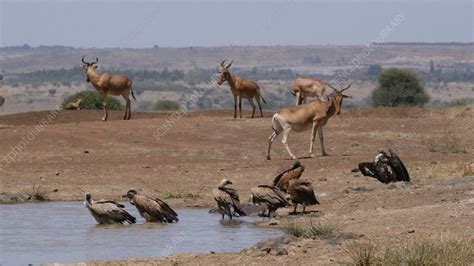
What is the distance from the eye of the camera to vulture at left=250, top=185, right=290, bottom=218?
1717cm

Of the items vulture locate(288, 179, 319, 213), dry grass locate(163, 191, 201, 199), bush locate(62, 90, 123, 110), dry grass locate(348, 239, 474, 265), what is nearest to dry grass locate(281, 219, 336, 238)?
dry grass locate(348, 239, 474, 265)

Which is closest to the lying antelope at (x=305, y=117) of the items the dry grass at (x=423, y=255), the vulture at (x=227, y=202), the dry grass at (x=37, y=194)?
the dry grass at (x=37, y=194)

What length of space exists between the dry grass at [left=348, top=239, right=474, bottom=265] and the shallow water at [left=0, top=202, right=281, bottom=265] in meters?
3.33

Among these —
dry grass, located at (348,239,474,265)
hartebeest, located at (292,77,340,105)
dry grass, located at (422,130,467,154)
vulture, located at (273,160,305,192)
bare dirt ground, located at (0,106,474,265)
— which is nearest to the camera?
dry grass, located at (348,239,474,265)

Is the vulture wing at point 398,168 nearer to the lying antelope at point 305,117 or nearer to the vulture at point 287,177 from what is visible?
the vulture at point 287,177

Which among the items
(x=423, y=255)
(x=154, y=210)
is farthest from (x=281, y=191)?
(x=423, y=255)

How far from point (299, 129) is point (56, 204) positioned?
7321 millimetres

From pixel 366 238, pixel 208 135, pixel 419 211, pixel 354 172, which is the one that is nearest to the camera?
pixel 366 238

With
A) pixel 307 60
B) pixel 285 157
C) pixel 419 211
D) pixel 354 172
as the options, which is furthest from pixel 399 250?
pixel 307 60

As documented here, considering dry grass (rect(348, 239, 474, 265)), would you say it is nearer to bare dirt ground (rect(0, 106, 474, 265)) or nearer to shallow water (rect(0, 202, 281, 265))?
bare dirt ground (rect(0, 106, 474, 265))

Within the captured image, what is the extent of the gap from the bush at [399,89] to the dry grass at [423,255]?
41.4 metres

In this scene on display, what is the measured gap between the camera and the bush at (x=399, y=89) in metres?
53.5

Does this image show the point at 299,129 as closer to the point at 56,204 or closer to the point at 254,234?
the point at 56,204

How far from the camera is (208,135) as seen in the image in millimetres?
28719
